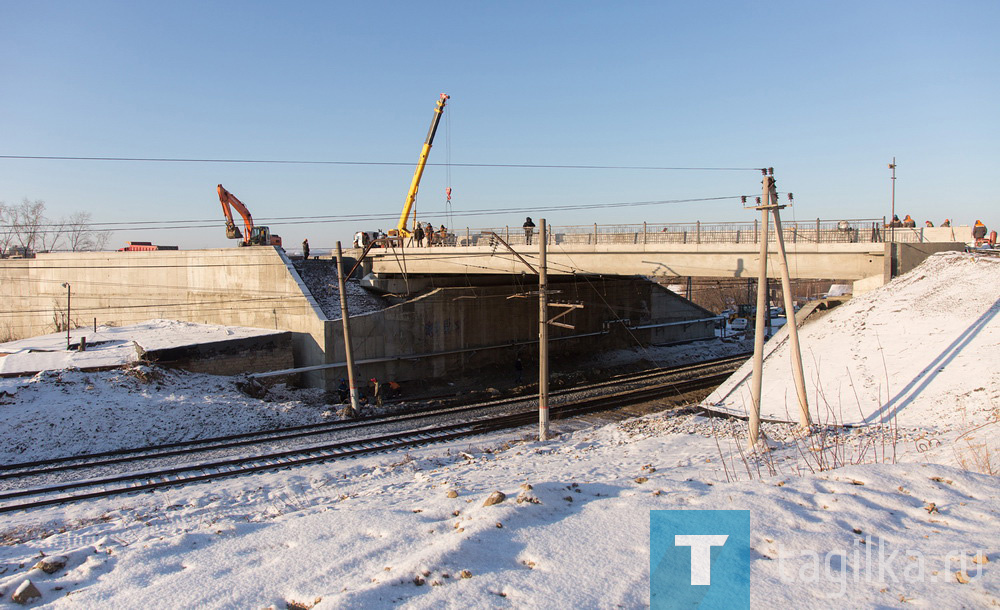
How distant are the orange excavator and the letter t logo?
34.4m

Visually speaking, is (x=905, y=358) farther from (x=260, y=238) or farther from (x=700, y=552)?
(x=260, y=238)

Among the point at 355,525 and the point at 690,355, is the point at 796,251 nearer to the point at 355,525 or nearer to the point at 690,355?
the point at 690,355

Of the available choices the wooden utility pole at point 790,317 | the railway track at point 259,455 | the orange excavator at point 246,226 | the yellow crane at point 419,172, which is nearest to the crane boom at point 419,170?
the yellow crane at point 419,172

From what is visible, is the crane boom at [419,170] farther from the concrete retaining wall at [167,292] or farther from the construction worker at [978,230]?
the construction worker at [978,230]

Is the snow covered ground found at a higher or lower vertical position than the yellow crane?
lower

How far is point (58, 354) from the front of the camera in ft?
74.0

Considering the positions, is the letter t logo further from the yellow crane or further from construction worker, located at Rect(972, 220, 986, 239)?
the yellow crane

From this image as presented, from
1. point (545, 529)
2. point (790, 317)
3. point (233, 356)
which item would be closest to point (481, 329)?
point (233, 356)

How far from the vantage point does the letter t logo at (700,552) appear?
484 cm

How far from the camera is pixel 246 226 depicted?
3609cm

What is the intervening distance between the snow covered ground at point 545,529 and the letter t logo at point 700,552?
13.9 inches

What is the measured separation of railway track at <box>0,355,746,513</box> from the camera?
39.4 feet

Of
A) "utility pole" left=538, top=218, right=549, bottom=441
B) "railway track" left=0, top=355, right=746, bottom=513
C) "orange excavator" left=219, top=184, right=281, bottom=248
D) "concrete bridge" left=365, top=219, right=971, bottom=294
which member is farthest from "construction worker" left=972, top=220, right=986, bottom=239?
"orange excavator" left=219, top=184, right=281, bottom=248

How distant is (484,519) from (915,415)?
11.4 m
